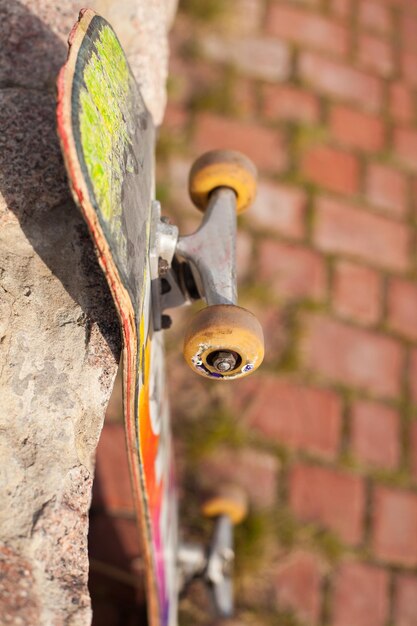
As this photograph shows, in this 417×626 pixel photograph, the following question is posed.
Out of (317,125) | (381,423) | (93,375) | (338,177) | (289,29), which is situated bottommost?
(93,375)

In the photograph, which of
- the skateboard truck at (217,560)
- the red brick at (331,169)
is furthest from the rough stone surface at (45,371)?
the red brick at (331,169)

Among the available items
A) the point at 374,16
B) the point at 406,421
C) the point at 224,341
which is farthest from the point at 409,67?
the point at 224,341

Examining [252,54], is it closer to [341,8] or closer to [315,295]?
[341,8]

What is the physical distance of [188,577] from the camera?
4.62ft

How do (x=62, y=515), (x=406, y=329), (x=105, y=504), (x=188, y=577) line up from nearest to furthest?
1. (x=62, y=515)
2. (x=188, y=577)
3. (x=105, y=504)
4. (x=406, y=329)

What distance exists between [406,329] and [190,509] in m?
0.71

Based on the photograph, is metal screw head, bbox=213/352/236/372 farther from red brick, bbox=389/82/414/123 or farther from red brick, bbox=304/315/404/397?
red brick, bbox=389/82/414/123

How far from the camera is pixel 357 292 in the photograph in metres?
1.85

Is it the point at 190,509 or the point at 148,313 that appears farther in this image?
the point at 190,509

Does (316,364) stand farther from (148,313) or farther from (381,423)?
(148,313)

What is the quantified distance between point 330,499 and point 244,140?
0.98m

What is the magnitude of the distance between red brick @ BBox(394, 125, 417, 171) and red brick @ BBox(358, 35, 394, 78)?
220 mm

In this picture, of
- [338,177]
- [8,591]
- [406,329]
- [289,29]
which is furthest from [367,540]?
[289,29]

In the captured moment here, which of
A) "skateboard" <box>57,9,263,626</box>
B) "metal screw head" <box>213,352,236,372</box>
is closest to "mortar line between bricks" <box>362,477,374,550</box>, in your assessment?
"skateboard" <box>57,9,263,626</box>
